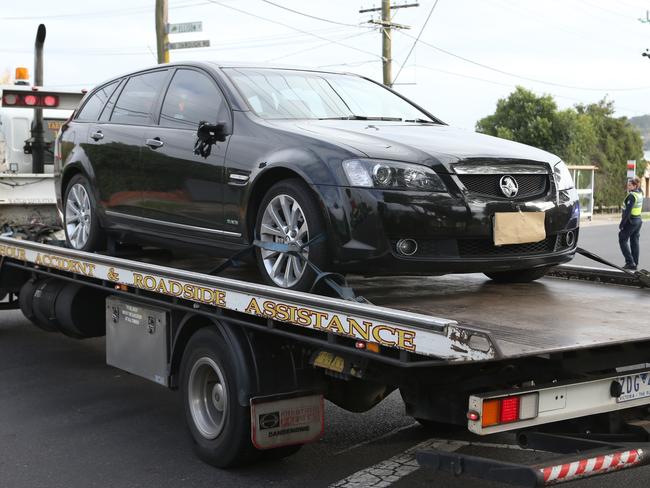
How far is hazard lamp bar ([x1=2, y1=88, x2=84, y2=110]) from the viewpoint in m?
9.00

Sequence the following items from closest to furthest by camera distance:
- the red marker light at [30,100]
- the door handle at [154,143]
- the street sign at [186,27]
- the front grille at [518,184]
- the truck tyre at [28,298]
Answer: the front grille at [518,184] → the door handle at [154,143] → the truck tyre at [28,298] → the red marker light at [30,100] → the street sign at [186,27]

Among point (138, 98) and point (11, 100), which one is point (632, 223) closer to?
point (11, 100)

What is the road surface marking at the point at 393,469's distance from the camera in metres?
4.72

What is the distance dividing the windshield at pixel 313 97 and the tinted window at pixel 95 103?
169 centimetres

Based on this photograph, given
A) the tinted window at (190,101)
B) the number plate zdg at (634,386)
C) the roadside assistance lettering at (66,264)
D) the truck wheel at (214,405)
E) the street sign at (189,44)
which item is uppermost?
the street sign at (189,44)

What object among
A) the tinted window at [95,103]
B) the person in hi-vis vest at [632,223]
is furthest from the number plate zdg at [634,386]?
the person in hi-vis vest at [632,223]

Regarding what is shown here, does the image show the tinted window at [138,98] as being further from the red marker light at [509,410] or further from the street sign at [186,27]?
the street sign at [186,27]

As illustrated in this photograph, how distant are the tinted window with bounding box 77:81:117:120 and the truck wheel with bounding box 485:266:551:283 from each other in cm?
346

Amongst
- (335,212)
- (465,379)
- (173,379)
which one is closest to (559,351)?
(465,379)

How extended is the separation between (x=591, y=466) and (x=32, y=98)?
7.24m

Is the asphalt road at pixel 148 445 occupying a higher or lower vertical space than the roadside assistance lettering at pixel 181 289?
lower

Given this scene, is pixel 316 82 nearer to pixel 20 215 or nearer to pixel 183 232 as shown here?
pixel 183 232

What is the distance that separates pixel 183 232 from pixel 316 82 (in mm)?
1388

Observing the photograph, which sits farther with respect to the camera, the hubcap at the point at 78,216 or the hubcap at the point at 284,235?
the hubcap at the point at 78,216
